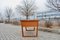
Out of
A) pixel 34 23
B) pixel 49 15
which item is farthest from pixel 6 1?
pixel 34 23

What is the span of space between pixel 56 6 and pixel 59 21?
2.47 m

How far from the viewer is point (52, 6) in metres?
12.4

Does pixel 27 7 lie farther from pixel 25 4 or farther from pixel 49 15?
pixel 49 15

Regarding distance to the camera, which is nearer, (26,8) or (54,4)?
(54,4)

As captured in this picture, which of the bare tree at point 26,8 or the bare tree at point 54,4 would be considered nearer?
the bare tree at point 54,4

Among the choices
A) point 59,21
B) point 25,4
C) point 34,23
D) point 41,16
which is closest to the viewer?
point 34,23

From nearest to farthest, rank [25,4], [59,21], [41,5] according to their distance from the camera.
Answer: [59,21]
[41,5]
[25,4]

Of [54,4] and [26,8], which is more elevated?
[54,4]

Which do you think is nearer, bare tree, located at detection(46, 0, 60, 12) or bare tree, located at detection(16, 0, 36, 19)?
bare tree, located at detection(46, 0, 60, 12)

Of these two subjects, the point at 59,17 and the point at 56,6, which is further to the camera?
the point at 56,6

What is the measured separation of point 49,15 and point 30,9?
3318mm

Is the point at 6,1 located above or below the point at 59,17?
above

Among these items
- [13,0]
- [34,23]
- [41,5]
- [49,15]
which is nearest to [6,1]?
[13,0]

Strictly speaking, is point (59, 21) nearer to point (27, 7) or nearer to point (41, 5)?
point (41, 5)
